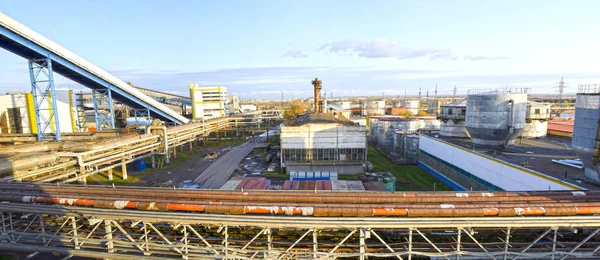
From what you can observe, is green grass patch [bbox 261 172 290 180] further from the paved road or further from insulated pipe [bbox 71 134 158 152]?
insulated pipe [bbox 71 134 158 152]

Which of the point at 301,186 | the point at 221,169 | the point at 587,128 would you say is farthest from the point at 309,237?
the point at 221,169

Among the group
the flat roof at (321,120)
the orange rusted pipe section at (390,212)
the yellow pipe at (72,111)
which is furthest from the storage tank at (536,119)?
the yellow pipe at (72,111)

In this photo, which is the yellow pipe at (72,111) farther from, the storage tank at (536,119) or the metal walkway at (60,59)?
the storage tank at (536,119)

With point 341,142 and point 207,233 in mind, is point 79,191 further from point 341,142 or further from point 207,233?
point 341,142

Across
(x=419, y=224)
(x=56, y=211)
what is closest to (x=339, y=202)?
(x=419, y=224)

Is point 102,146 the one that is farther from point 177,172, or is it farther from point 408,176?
point 408,176
